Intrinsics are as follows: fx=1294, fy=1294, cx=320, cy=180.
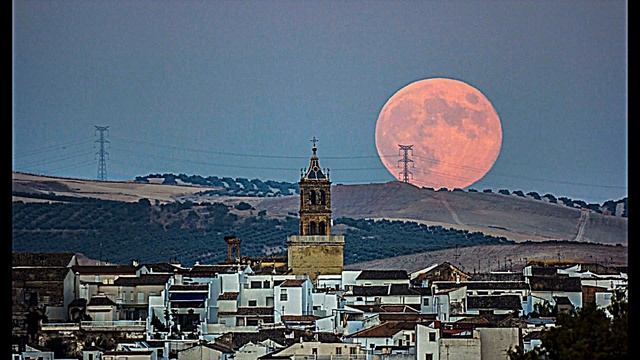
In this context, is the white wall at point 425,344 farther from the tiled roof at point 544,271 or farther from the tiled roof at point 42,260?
the tiled roof at point 544,271

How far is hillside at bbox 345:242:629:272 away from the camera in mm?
23016

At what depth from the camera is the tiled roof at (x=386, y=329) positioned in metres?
12.1

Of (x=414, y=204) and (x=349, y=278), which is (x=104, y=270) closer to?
(x=349, y=278)

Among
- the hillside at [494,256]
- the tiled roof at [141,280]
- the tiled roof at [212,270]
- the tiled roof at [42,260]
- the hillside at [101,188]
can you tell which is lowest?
the tiled roof at [141,280]

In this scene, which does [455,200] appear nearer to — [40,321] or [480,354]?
[40,321]

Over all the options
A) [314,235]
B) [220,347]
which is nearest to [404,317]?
[220,347]

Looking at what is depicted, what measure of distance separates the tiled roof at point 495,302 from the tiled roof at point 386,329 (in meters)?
1.87

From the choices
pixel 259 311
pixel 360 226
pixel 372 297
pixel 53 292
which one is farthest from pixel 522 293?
pixel 360 226

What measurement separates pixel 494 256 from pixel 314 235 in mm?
6518

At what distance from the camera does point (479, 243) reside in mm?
26344

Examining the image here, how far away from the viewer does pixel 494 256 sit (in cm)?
2489

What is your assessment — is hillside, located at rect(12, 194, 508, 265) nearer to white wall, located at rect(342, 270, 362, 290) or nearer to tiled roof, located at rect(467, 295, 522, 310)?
white wall, located at rect(342, 270, 362, 290)

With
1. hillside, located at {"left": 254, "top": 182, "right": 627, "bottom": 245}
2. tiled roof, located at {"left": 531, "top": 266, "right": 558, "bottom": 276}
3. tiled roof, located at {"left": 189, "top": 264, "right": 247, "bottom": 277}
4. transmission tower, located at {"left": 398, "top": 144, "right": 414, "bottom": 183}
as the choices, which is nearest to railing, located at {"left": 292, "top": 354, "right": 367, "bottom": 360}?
tiled roof, located at {"left": 189, "top": 264, "right": 247, "bottom": 277}

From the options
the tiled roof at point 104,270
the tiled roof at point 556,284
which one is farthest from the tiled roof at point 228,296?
the tiled roof at point 556,284
